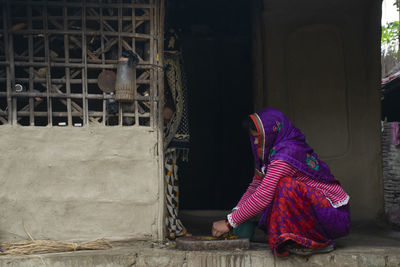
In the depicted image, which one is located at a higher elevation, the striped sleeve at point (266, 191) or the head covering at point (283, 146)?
the head covering at point (283, 146)

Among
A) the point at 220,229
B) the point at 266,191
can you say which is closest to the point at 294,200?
the point at 266,191

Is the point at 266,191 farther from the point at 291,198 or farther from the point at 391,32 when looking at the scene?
the point at 391,32

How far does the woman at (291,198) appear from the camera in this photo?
3.23m

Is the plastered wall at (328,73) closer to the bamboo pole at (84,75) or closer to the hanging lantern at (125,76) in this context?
the hanging lantern at (125,76)

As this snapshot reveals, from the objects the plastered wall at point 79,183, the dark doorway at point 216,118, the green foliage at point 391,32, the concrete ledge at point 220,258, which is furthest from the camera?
the green foliage at point 391,32

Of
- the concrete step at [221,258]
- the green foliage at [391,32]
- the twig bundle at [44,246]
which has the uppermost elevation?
the green foliage at [391,32]

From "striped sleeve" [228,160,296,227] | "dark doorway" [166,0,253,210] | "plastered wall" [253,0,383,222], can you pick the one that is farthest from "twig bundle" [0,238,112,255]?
"dark doorway" [166,0,253,210]

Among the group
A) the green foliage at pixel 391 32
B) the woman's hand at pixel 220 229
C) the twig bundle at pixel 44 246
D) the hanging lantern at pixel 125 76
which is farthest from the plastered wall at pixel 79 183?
the green foliage at pixel 391 32

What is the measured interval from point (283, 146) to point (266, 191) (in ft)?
1.08

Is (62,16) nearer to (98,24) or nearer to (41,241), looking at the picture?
(98,24)

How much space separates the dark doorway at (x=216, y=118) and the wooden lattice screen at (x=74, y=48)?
9.37 feet

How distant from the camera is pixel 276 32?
5.11 metres

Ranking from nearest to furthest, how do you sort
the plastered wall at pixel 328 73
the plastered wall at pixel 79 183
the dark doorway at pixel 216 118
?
1. the plastered wall at pixel 79 183
2. the plastered wall at pixel 328 73
3. the dark doorway at pixel 216 118

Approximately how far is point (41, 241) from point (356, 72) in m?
3.47
